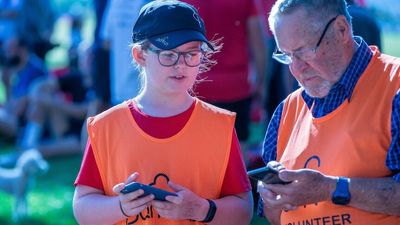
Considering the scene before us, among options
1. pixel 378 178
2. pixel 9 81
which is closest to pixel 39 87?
pixel 9 81

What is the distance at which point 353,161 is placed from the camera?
2.67 m

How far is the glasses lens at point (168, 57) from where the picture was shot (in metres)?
2.92

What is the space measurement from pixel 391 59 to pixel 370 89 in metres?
0.15

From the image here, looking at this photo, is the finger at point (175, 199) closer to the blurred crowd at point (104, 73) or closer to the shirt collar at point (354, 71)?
the shirt collar at point (354, 71)

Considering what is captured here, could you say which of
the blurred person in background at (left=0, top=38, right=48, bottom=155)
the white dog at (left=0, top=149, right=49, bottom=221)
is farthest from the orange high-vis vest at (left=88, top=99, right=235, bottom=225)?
the blurred person in background at (left=0, top=38, right=48, bottom=155)

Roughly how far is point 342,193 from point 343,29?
1.80 ft

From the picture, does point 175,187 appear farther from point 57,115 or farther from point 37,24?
point 37,24

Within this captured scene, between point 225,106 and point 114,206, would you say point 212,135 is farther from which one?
point 225,106

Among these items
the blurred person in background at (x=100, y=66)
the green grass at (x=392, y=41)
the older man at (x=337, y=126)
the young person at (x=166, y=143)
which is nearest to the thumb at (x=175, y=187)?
the young person at (x=166, y=143)

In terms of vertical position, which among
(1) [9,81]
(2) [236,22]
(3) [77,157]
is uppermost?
(2) [236,22]

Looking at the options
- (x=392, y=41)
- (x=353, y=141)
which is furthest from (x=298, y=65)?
(x=392, y=41)

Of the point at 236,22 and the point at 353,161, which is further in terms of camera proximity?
the point at 236,22

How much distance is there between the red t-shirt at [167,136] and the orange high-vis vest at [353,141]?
216 mm

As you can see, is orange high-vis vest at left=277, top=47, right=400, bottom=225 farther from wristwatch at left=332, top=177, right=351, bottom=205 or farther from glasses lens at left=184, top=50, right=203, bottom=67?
glasses lens at left=184, top=50, right=203, bottom=67
